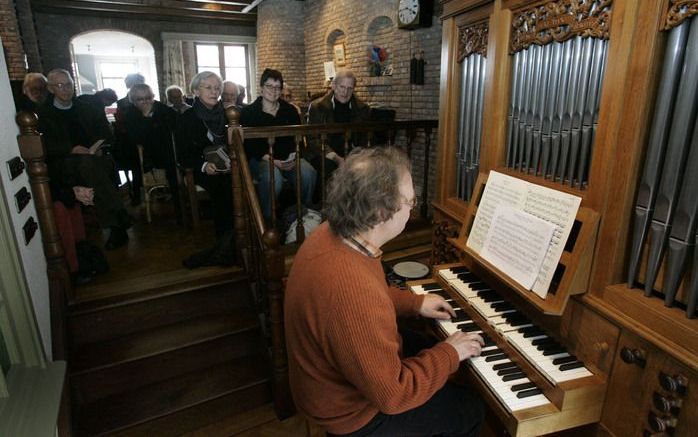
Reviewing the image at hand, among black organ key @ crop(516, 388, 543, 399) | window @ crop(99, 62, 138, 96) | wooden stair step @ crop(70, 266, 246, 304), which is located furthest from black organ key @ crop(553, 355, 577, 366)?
window @ crop(99, 62, 138, 96)

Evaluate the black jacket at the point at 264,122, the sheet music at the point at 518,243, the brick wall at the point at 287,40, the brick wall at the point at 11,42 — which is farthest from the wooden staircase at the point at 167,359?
the brick wall at the point at 287,40

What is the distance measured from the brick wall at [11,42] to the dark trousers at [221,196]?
5.81 m

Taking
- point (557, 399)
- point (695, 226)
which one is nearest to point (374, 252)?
point (557, 399)

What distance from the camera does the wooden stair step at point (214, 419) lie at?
2336mm

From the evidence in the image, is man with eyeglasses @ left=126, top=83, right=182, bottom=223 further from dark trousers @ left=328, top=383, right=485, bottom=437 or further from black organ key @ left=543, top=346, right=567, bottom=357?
black organ key @ left=543, top=346, right=567, bottom=357

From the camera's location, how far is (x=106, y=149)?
13.8 ft

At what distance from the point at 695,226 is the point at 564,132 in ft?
1.62

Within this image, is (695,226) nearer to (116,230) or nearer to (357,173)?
(357,173)

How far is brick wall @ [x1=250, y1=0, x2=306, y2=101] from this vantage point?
866 centimetres

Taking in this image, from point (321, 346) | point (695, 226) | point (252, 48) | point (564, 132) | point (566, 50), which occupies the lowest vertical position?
point (321, 346)

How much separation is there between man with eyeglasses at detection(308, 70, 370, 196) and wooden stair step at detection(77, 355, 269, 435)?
1.82 m

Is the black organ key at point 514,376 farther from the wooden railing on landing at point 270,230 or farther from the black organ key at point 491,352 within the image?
the wooden railing on landing at point 270,230

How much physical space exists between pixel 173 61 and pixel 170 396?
891cm

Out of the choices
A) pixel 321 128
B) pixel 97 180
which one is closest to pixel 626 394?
pixel 321 128
